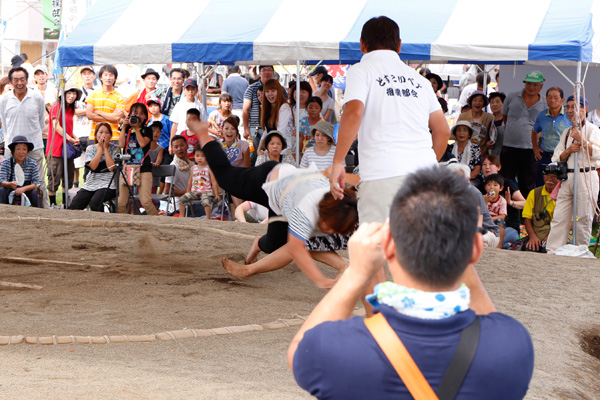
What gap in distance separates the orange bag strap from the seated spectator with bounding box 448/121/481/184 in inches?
211

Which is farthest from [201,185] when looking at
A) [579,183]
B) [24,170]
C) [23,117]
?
[579,183]

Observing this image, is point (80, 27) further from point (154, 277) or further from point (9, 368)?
point (9, 368)

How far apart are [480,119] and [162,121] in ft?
10.7

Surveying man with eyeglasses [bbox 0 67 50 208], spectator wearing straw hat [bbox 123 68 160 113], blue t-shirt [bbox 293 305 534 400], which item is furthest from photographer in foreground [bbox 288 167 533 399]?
spectator wearing straw hat [bbox 123 68 160 113]

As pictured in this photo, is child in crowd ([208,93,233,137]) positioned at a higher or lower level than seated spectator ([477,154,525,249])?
higher

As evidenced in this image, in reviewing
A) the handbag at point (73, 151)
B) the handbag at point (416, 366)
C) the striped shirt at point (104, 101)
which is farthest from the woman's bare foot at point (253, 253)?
the handbag at point (73, 151)

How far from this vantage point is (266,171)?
366cm

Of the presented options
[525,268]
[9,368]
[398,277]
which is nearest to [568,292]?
[525,268]

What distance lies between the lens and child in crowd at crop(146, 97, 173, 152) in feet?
26.1

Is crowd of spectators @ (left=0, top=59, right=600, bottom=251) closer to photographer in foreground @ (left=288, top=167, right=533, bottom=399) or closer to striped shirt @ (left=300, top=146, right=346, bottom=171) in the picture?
striped shirt @ (left=300, top=146, right=346, bottom=171)

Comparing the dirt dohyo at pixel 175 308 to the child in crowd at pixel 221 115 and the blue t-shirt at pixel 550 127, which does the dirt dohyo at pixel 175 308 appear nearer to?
the blue t-shirt at pixel 550 127

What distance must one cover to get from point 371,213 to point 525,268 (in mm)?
2358

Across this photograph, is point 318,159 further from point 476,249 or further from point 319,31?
point 476,249

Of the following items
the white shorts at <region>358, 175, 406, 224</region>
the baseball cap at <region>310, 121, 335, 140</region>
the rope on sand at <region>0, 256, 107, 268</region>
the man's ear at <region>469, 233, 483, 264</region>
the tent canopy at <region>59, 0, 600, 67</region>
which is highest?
the tent canopy at <region>59, 0, 600, 67</region>
